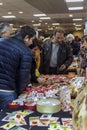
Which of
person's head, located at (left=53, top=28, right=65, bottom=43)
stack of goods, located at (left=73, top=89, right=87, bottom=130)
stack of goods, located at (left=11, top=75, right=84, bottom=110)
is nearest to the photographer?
stack of goods, located at (left=73, top=89, right=87, bottom=130)

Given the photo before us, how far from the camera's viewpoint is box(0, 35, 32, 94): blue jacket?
2.80m

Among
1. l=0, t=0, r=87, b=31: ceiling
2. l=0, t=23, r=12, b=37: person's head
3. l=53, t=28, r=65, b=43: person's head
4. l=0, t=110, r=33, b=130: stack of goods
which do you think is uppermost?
l=0, t=0, r=87, b=31: ceiling

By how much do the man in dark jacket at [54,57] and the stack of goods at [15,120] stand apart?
2560 millimetres

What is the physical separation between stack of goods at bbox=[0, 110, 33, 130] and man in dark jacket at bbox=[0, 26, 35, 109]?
0.54 m

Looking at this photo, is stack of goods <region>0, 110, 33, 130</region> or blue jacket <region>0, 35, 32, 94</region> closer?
stack of goods <region>0, 110, 33, 130</region>

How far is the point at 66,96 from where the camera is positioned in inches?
93.3

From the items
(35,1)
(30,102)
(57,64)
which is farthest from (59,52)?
(35,1)

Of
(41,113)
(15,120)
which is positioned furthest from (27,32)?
(15,120)

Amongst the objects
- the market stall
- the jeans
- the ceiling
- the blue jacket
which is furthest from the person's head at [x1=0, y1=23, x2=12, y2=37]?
the ceiling

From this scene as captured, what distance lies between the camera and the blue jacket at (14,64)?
2.80m

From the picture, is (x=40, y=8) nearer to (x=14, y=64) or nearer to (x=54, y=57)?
(x=54, y=57)

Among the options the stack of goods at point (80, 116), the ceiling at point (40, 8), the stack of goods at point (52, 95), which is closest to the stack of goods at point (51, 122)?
the stack of goods at point (52, 95)

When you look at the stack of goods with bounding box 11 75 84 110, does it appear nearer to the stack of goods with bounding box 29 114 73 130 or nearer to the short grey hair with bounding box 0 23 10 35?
the stack of goods with bounding box 29 114 73 130

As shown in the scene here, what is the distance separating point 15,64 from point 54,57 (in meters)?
2.10
